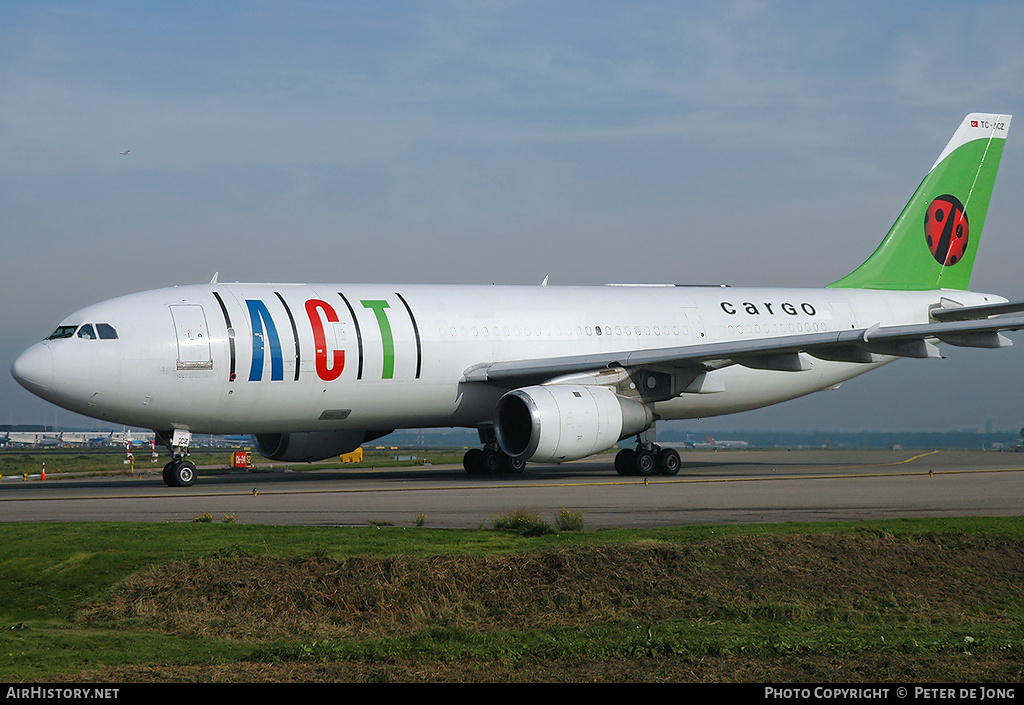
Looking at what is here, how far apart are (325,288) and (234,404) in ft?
11.4

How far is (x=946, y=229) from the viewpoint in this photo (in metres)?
32.7

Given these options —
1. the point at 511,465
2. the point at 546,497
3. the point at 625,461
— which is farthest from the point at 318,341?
the point at 625,461

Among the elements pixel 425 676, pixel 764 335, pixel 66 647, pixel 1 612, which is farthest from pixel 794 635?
pixel 764 335

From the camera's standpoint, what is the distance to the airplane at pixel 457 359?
825 inches

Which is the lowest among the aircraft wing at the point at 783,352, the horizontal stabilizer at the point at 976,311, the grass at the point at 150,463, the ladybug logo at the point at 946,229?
the grass at the point at 150,463

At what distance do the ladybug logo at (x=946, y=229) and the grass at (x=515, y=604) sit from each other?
22.1m

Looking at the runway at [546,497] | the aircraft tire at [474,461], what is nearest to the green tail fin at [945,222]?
the runway at [546,497]

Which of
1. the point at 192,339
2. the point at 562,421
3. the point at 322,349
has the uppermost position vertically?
the point at 192,339

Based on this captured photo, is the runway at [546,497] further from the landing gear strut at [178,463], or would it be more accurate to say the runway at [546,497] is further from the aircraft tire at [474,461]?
the aircraft tire at [474,461]

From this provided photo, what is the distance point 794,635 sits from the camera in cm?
803

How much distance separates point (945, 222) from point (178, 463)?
76.3 ft

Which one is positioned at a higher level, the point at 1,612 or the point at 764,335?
the point at 764,335

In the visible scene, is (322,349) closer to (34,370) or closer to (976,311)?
(34,370)
